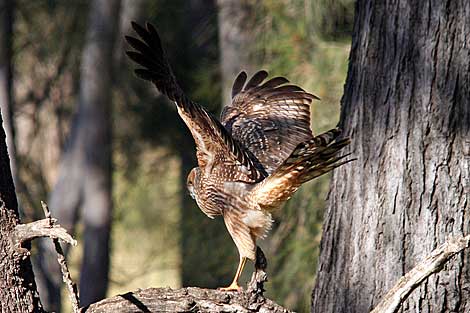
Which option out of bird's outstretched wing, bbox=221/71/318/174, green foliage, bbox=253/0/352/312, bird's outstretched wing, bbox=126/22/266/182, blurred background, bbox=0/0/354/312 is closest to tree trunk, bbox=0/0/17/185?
blurred background, bbox=0/0/354/312

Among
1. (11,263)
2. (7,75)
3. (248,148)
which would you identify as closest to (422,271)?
(11,263)

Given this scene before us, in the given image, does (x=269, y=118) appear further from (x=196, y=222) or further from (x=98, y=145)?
(x=196, y=222)

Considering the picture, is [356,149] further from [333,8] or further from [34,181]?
[34,181]

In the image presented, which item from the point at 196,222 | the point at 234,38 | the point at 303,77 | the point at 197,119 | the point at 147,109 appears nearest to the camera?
the point at 197,119

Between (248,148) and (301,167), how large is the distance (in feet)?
2.63

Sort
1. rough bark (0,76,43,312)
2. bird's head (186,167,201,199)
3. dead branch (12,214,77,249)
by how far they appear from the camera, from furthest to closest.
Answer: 1. bird's head (186,167,201,199)
2. rough bark (0,76,43,312)
3. dead branch (12,214,77,249)

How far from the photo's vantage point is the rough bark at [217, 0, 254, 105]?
838cm

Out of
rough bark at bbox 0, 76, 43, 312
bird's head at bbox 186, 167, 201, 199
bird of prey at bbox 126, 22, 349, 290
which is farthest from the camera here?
bird's head at bbox 186, 167, 201, 199

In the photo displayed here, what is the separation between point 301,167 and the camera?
3.34 metres

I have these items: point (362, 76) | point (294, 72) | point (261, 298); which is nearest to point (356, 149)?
point (362, 76)

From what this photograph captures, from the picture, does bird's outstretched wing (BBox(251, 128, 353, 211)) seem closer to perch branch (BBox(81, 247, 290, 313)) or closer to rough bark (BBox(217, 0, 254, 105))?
perch branch (BBox(81, 247, 290, 313))

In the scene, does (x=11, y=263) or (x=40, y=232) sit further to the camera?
(x=11, y=263)

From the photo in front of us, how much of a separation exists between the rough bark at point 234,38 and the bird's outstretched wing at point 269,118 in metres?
3.62

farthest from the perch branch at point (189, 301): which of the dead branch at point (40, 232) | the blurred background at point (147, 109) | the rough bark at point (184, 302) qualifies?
the blurred background at point (147, 109)
